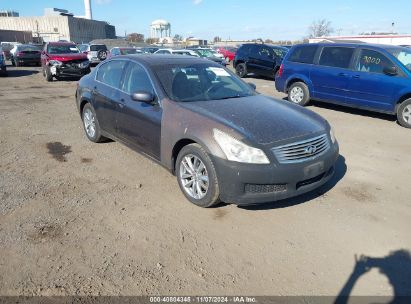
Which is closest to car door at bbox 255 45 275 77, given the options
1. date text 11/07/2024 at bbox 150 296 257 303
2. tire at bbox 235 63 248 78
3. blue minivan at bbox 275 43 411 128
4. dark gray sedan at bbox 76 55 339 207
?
tire at bbox 235 63 248 78

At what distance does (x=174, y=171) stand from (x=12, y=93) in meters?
10.8

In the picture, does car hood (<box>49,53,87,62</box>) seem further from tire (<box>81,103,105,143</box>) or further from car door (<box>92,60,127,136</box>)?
car door (<box>92,60,127,136</box>)

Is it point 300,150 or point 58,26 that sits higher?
point 58,26

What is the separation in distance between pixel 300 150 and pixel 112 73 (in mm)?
3269

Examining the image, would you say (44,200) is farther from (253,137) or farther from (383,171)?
(383,171)

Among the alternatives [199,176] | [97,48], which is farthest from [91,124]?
[97,48]

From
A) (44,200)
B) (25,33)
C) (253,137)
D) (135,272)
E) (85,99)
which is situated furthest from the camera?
(25,33)

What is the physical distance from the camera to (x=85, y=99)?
5.96 meters

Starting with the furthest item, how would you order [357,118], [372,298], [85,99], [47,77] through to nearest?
[47,77]
[357,118]
[85,99]
[372,298]

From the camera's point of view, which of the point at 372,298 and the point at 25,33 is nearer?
the point at 372,298

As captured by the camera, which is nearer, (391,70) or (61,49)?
(391,70)

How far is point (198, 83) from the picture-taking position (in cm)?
462

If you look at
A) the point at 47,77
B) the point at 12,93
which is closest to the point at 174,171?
the point at 12,93

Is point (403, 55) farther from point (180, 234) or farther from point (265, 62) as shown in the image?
point (265, 62)
